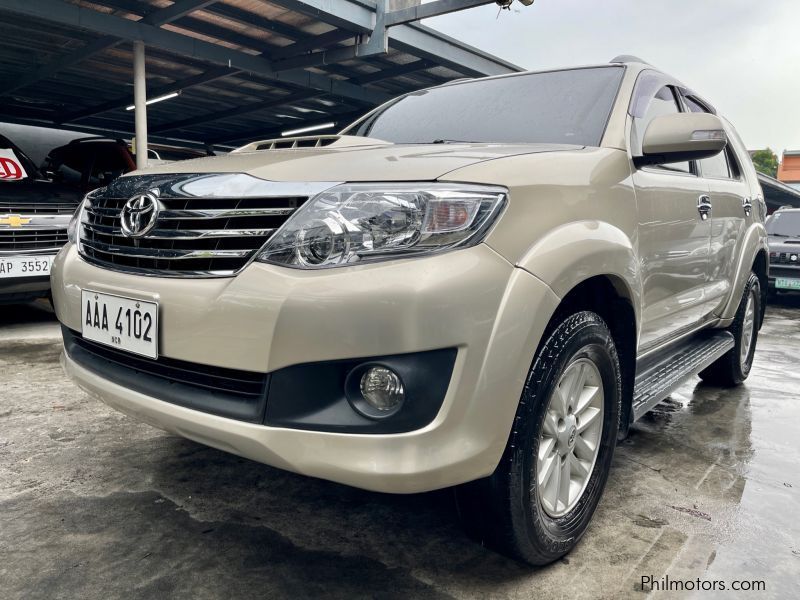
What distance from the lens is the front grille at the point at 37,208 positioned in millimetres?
4559

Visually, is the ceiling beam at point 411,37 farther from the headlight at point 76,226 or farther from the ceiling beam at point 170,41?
the headlight at point 76,226

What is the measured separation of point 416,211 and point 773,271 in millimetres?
8628

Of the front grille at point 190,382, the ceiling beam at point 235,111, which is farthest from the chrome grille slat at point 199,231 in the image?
the ceiling beam at point 235,111

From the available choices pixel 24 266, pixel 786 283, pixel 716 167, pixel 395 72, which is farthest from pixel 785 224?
pixel 24 266

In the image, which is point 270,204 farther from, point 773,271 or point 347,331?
point 773,271

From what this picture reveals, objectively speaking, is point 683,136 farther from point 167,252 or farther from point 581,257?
point 167,252

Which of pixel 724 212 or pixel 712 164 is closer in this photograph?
pixel 724 212

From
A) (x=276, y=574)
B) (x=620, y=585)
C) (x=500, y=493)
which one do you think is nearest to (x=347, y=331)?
(x=500, y=493)

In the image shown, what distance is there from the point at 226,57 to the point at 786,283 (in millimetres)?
8052

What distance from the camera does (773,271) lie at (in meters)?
8.51

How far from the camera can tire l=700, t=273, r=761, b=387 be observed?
3.71 meters

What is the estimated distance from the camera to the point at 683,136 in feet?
6.84

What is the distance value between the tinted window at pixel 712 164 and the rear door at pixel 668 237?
18cm

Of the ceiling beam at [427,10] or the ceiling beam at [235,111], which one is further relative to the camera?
the ceiling beam at [235,111]
